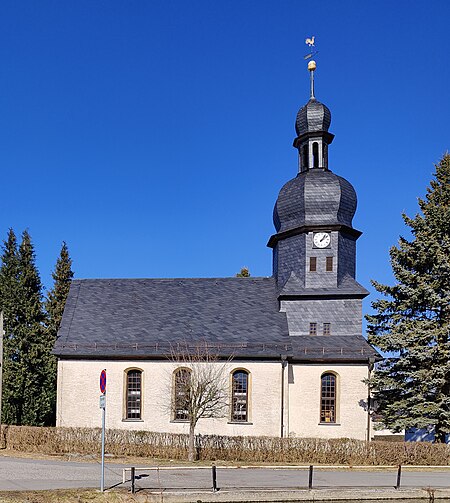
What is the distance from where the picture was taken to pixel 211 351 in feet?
102

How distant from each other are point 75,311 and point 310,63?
69.8 feet

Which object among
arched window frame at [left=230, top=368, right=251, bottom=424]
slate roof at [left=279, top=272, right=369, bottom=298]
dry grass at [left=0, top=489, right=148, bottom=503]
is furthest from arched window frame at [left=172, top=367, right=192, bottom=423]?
dry grass at [left=0, top=489, right=148, bottom=503]

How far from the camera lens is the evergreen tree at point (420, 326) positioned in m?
27.3

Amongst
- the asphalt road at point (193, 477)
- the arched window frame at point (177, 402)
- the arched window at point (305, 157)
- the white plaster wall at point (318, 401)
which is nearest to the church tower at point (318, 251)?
the arched window at point (305, 157)

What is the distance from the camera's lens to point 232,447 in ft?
83.3

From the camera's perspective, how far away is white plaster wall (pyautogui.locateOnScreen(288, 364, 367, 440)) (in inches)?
1205

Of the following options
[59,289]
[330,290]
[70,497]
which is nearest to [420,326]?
[330,290]

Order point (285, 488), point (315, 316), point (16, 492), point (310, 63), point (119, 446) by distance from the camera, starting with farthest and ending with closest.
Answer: point (310, 63) → point (315, 316) → point (119, 446) → point (285, 488) → point (16, 492)

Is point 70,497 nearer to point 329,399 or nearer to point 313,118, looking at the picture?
point 329,399

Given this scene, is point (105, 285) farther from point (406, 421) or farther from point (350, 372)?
point (406, 421)

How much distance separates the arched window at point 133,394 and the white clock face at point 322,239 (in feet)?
39.4

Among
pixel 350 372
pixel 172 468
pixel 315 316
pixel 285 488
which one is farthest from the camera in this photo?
pixel 315 316

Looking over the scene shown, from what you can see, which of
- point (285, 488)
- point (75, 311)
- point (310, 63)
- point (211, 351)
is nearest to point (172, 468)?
point (285, 488)

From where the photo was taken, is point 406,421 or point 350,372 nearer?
point 406,421
